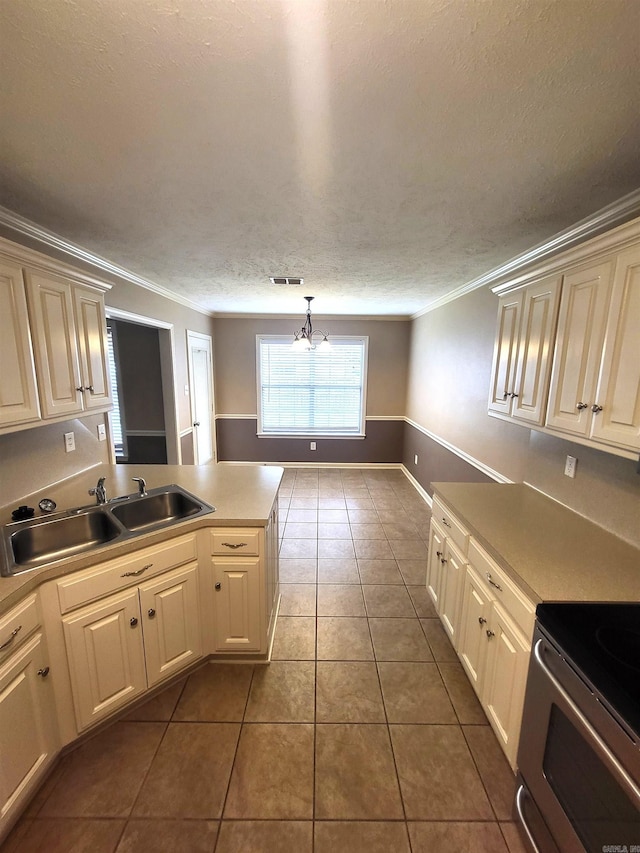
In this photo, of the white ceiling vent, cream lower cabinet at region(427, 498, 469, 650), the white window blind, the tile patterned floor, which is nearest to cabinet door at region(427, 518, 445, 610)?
cream lower cabinet at region(427, 498, 469, 650)

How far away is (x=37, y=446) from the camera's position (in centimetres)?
213

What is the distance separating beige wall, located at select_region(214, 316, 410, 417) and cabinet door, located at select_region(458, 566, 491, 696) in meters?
4.05

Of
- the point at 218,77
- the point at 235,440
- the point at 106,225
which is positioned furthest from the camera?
the point at 235,440

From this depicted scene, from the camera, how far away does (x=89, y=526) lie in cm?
191

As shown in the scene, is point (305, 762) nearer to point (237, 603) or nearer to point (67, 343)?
point (237, 603)

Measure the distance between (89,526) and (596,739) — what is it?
2.27 metres

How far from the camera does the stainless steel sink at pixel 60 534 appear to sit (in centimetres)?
166

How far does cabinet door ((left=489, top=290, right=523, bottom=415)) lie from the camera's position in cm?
205

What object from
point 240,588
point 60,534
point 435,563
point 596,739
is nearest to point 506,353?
point 435,563

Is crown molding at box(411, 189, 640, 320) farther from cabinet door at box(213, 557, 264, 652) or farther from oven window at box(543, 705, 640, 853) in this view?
cabinet door at box(213, 557, 264, 652)

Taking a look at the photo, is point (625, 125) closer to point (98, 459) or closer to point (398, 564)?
point (398, 564)

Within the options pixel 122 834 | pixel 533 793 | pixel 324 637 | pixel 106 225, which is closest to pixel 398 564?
pixel 324 637

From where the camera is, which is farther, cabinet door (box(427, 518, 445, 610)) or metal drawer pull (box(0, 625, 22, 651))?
cabinet door (box(427, 518, 445, 610))

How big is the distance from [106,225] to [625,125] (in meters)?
2.48
